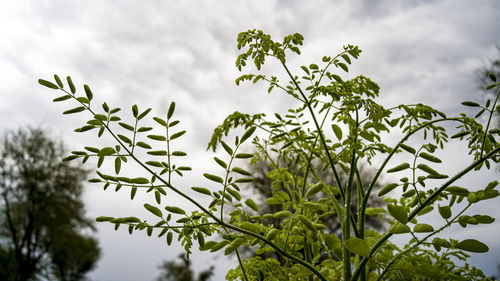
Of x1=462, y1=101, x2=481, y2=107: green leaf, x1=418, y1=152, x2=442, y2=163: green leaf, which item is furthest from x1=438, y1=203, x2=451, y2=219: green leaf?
x1=462, y1=101, x2=481, y2=107: green leaf

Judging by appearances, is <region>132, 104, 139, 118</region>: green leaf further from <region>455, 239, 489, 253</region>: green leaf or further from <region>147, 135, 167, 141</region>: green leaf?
<region>455, 239, 489, 253</region>: green leaf

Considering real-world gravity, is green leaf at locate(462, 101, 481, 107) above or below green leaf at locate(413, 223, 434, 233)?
above

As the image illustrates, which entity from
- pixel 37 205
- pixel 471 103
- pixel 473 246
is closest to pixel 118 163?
pixel 473 246

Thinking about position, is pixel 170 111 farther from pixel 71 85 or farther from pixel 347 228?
pixel 347 228

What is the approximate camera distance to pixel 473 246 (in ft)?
2.23

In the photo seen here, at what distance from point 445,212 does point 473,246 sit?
0.29 feet

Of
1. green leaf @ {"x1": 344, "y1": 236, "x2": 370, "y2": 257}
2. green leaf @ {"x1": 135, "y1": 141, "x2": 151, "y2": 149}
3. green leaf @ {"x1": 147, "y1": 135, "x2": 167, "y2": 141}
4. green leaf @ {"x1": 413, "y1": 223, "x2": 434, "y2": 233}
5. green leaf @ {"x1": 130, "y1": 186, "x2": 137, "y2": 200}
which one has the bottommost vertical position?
green leaf @ {"x1": 344, "y1": 236, "x2": 370, "y2": 257}

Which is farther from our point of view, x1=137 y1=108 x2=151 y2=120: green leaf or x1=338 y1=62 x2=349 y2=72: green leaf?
x1=338 y1=62 x2=349 y2=72: green leaf

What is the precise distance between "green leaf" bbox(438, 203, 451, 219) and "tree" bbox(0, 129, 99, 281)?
11537 millimetres

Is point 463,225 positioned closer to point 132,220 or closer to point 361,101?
point 361,101

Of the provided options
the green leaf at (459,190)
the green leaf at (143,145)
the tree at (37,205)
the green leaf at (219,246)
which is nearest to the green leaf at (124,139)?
the green leaf at (143,145)

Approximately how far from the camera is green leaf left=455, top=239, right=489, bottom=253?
26.1 inches

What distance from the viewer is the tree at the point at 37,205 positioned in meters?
9.43

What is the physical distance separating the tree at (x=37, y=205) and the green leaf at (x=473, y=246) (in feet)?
38.0
